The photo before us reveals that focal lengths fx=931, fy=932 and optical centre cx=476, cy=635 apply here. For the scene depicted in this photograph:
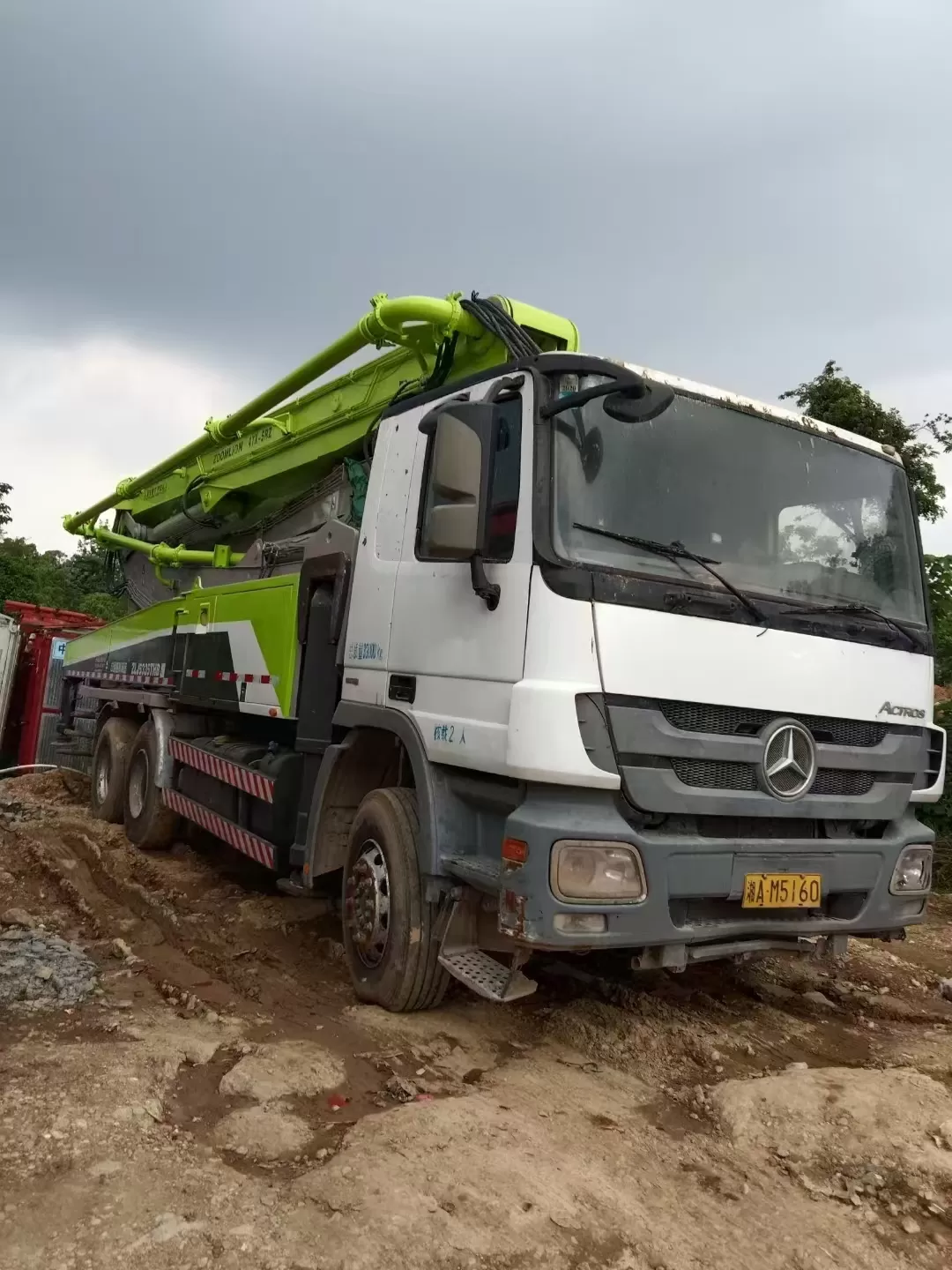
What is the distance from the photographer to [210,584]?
24.7 feet

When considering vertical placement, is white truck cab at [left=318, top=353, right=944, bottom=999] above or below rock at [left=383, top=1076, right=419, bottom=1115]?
above

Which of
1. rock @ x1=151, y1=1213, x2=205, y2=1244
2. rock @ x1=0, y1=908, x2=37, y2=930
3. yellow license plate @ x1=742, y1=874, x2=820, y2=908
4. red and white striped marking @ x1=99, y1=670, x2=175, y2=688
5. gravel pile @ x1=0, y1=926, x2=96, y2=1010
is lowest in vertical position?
rock @ x1=0, y1=908, x2=37, y2=930

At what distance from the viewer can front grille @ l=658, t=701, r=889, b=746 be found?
3328mm

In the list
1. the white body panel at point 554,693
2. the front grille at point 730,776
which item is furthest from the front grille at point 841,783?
the white body panel at point 554,693

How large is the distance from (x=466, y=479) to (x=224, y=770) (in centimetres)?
313

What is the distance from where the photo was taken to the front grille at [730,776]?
10.9ft

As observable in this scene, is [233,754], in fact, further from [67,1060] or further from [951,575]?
[951,575]

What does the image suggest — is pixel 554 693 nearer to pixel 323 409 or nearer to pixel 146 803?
pixel 323 409

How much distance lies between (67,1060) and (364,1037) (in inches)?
42.2

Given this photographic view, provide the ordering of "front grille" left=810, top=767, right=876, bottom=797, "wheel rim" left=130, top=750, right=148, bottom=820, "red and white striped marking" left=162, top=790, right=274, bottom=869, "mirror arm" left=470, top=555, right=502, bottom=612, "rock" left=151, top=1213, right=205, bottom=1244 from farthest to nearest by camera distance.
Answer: "wheel rim" left=130, top=750, right=148, bottom=820
"red and white striped marking" left=162, top=790, right=274, bottom=869
"front grille" left=810, top=767, right=876, bottom=797
"mirror arm" left=470, top=555, right=502, bottom=612
"rock" left=151, top=1213, right=205, bottom=1244

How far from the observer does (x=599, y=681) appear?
10.5 feet

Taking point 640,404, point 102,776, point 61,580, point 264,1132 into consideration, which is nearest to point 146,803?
point 102,776

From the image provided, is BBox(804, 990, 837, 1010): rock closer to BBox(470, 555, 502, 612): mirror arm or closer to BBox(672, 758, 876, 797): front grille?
BBox(672, 758, 876, 797): front grille

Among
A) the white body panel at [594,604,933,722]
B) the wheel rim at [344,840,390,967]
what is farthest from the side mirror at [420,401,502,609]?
the wheel rim at [344,840,390,967]
